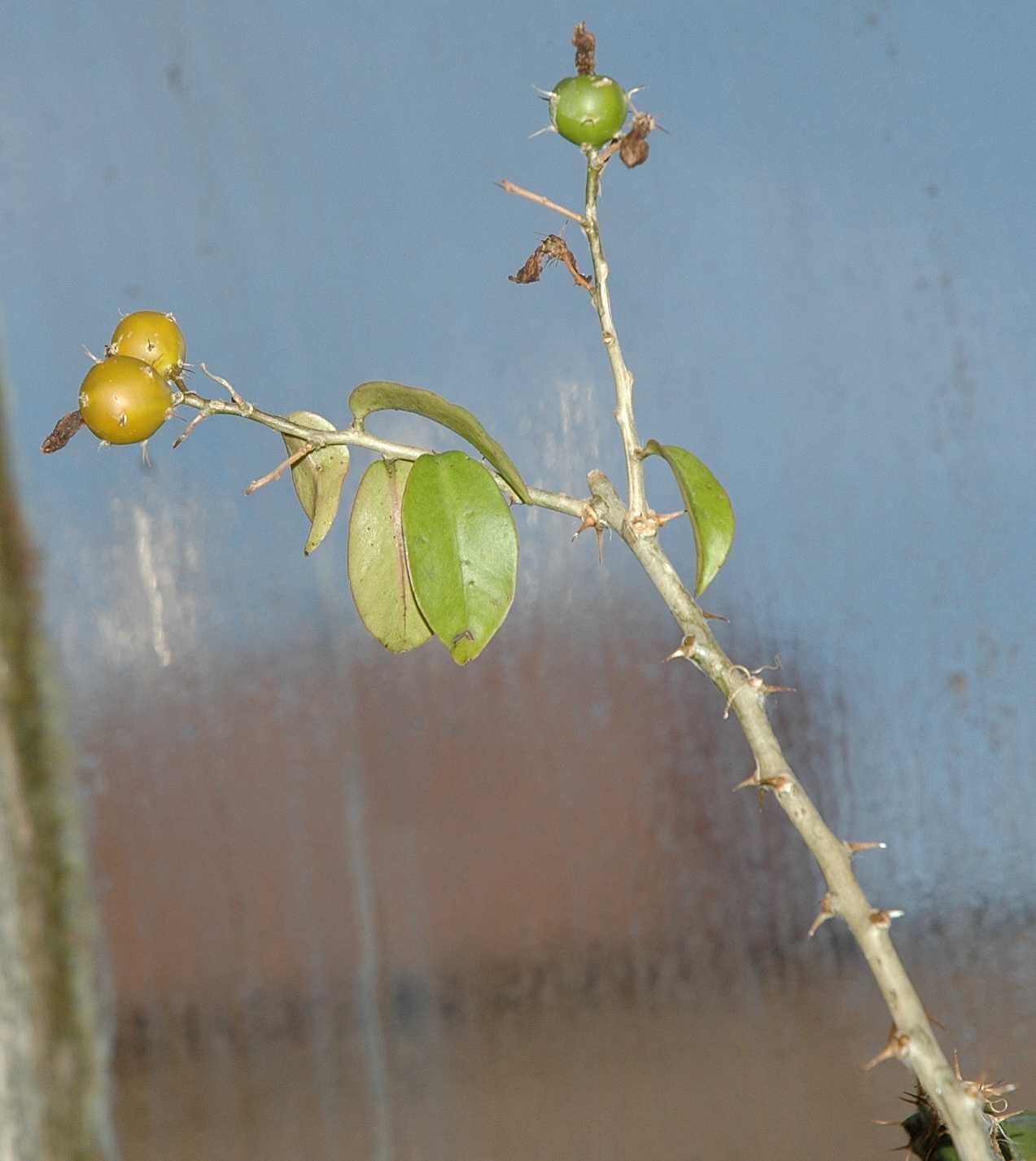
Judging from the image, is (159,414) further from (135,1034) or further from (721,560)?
(135,1034)

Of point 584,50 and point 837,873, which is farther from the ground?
point 584,50

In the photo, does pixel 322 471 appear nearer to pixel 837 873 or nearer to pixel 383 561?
pixel 383 561

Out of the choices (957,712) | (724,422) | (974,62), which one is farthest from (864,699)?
(974,62)

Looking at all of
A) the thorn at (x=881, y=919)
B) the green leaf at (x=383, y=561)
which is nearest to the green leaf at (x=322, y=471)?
the green leaf at (x=383, y=561)

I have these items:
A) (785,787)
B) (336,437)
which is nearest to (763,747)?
(785,787)

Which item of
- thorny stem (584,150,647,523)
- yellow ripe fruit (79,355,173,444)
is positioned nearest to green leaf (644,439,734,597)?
thorny stem (584,150,647,523)
